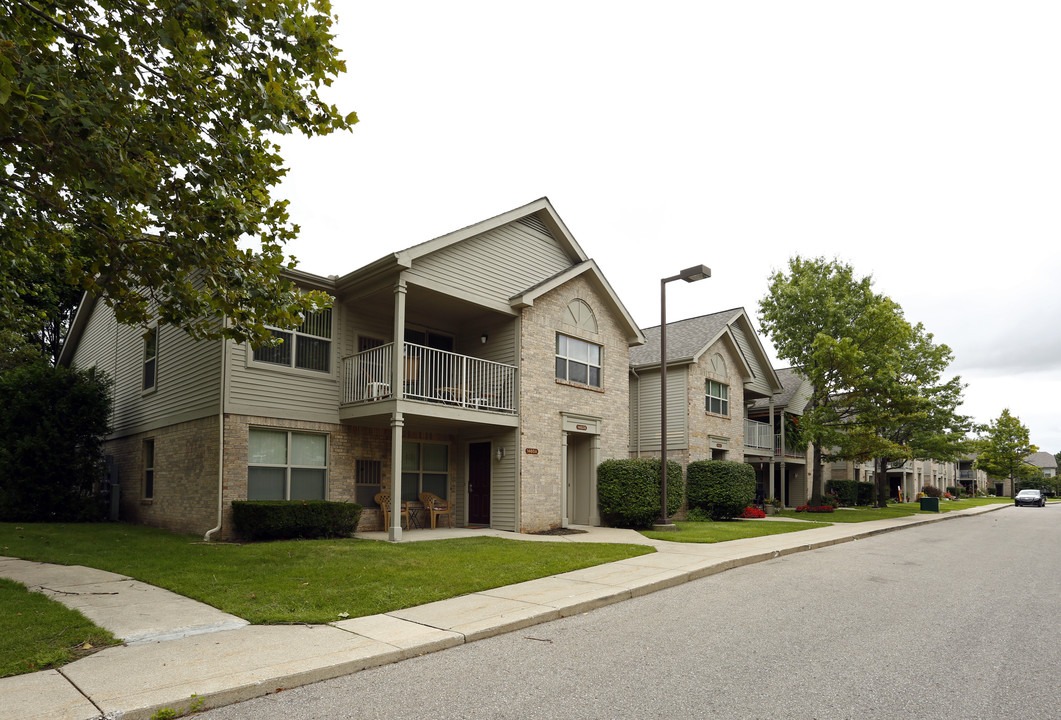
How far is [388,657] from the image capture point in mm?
5977

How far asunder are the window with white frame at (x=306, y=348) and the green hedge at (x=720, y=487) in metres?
13.0

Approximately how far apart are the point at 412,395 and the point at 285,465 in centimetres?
312

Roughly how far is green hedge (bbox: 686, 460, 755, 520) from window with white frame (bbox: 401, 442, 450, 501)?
358 inches

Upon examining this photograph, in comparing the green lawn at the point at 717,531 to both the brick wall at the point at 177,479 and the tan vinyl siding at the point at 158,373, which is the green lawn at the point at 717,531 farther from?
the tan vinyl siding at the point at 158,373

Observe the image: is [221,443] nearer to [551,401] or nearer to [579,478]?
[551,401]

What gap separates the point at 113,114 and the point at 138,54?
6.30ft

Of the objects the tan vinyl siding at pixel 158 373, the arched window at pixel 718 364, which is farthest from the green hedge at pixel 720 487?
the tan vinyl siding at pixel 158 373

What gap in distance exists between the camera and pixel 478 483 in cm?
1820

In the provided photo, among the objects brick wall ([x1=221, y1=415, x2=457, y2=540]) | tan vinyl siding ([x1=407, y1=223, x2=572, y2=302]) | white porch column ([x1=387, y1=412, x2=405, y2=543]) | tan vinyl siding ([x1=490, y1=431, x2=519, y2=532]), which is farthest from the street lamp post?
white porch column ([x1=387, y1=412, x2=405, y2=543])

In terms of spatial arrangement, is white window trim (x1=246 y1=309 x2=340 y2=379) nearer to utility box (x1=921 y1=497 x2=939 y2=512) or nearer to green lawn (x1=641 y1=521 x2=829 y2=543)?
green lawn (x1=641 y1=521 x2=829 y2=543)

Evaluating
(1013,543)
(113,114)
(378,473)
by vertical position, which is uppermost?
(113,114)

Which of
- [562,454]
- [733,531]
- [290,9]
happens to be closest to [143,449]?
[562,454]

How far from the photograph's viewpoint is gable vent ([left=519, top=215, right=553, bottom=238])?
62.2 ft

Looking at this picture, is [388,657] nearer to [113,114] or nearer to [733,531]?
[113,114]
